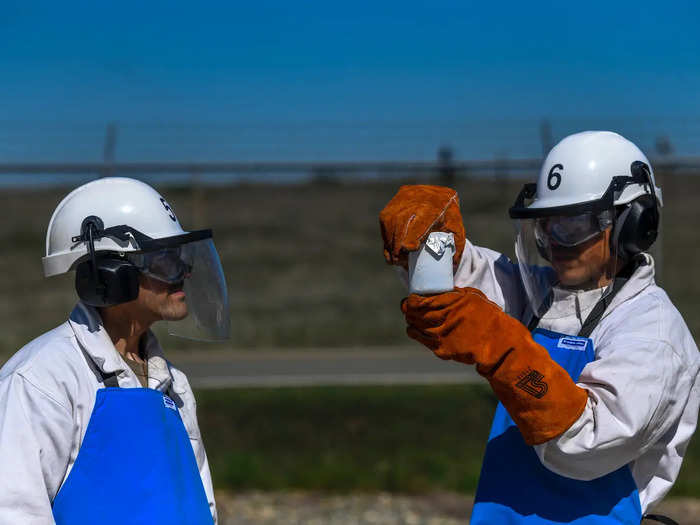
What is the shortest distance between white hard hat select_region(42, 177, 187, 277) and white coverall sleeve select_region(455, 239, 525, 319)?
1.00 metres

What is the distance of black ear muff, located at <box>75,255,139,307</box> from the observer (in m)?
2.87

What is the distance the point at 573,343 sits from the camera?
294 cm

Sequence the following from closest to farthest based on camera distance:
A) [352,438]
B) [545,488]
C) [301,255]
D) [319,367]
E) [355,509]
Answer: [545,488], [355,509], [352,438], [319,367], [301,255]

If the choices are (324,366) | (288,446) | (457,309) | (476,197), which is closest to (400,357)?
(324,366)

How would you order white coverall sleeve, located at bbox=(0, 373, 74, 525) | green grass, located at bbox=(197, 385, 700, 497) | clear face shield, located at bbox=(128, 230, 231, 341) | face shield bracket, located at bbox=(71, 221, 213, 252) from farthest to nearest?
green grass, located at bbox=(197, 385, 700, 497)
clear face shield, located at bbox=(128, 230, 231, 341)
face shield bracket, located at bbox=(71, 221, 213, 252)
white coverall sleeve, located at bbox=(0, 373, 74, 525)

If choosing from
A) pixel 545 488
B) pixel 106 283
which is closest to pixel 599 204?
pixel 545 488

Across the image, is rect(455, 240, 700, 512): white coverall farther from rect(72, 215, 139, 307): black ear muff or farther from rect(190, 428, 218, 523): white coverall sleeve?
rect(72, 215, 139, 307): black ear muff

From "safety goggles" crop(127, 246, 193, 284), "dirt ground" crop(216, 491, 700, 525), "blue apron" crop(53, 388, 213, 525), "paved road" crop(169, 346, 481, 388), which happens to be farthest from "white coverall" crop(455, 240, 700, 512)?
"paved road" crop(169, 346, 481, 388)

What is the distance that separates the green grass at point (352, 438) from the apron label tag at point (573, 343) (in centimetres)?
413

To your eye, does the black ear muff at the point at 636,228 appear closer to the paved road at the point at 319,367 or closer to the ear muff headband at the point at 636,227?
the ear muff headband at the point at 636,227

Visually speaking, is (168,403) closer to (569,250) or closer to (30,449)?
(30,449)

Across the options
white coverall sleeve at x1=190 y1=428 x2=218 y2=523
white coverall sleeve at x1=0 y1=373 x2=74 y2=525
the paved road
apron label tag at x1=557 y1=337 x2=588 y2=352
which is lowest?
the paved road

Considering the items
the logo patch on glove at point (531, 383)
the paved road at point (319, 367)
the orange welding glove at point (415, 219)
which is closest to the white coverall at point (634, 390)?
the logo patch on glove at point (531, 383)

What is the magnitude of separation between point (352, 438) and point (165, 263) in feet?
16.2
